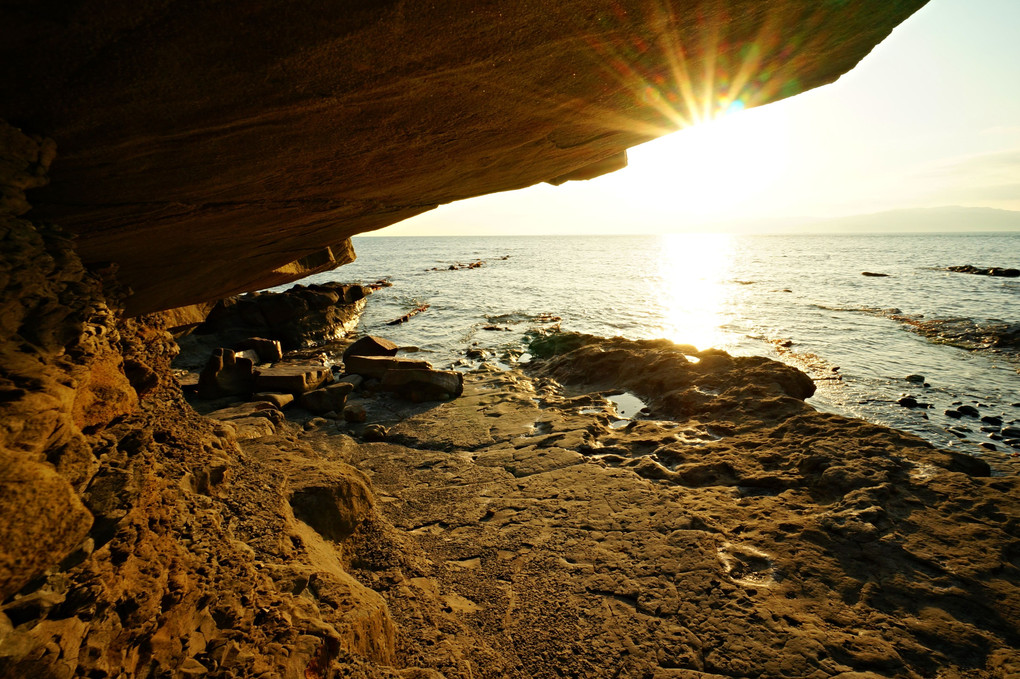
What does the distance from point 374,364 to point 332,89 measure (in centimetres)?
915

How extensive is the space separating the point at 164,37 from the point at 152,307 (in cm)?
478

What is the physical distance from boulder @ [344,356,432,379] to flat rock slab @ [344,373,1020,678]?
349cm

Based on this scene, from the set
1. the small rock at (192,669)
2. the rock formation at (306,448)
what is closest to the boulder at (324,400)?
the rock formation at (306,448)

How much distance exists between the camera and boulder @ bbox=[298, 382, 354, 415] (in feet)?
28.7

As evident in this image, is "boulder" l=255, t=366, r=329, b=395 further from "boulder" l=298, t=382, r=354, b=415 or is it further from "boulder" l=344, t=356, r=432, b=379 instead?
"boulder" l=344, t=356, r=432, b=379

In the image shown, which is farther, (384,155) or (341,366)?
(341,366)

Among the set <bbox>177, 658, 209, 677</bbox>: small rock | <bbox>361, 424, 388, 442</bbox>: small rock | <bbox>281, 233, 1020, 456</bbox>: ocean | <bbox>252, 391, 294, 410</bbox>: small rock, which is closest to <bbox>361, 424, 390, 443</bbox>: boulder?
<bbox>361, 424, 388, 442</bbox>: small rock

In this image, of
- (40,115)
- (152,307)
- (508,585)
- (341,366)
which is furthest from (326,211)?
(341,366)

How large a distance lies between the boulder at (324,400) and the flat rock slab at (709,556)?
2236mm

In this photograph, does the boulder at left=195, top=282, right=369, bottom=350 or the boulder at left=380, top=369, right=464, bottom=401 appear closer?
the boulder at left=380, top=369, right=464, bottom=401

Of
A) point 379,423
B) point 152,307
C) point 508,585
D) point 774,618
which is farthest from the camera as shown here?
point 379,423

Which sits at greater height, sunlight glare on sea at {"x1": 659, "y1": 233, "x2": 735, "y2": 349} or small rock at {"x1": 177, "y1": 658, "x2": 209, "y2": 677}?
small rock at {"x1": 177, "y1": 658, "x2": 209, "y2": 677}

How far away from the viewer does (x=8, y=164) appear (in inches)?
74.3

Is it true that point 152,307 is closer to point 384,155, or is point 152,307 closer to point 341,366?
point 384,155
